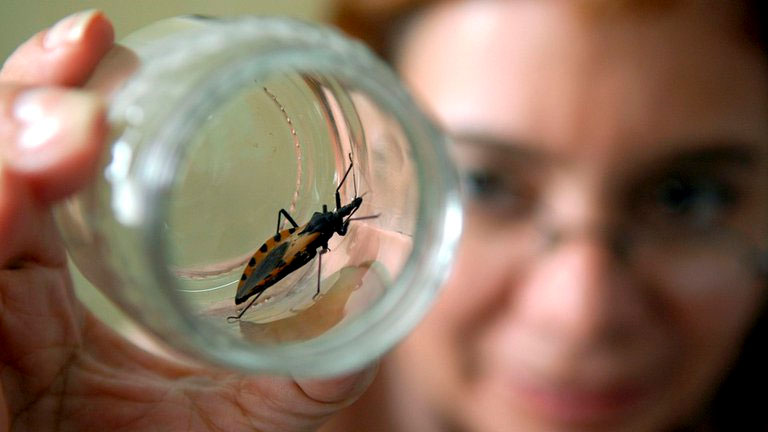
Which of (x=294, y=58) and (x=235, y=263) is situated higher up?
(x=294, y=58)

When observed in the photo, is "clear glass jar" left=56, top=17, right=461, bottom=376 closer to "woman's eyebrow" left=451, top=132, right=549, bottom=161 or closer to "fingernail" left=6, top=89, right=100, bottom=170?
"fingernail" left=6, top=89, right=100, bottom=170

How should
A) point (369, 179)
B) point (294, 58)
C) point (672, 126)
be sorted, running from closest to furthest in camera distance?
point (294, 58) < point (369, 179) < point (672, 126)

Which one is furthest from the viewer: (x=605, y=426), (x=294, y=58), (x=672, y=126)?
(x=605, y=426)

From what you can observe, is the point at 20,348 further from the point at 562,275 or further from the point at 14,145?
the point at 562,275

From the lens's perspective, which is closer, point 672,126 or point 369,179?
point 369,179

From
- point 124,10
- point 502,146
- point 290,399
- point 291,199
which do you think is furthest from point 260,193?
point 124,10

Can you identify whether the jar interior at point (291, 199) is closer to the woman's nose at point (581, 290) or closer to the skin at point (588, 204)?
the skin at point (588, 204)

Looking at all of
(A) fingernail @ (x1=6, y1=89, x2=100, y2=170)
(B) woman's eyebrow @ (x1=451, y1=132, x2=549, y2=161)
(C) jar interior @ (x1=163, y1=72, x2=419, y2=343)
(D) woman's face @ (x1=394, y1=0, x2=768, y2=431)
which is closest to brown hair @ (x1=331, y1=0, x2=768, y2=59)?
(D) woman's face @ (x1=394, y1=0, x2=768, y2=431)

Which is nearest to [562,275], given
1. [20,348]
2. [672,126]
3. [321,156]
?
[672,126]
